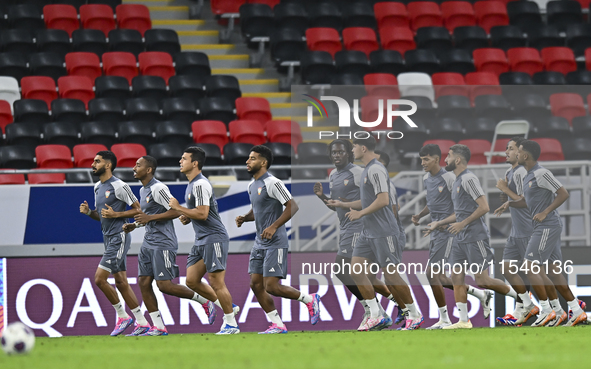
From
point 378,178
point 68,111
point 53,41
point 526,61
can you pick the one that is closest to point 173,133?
point 68,111

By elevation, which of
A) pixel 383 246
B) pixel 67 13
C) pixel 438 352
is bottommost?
pixel 438 352

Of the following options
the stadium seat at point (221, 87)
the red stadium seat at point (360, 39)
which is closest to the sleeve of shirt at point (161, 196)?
the stadium seat at point (221, 87)

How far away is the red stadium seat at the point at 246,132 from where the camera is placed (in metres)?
14.9

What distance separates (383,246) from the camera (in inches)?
388

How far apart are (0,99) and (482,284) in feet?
30.7

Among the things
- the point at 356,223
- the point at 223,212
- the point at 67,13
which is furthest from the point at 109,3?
the point at 356,223

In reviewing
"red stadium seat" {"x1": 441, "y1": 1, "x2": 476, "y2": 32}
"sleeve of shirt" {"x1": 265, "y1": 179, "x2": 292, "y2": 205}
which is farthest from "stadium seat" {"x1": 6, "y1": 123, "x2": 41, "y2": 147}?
"red stadium seat" {"x1": 441, "y1": 1, "x2": 476, "y2": 32}

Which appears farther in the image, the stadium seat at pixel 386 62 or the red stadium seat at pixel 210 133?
the stadium seat at pixel 386 62

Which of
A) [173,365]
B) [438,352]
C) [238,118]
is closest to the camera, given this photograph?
[173,365]

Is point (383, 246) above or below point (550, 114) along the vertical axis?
below

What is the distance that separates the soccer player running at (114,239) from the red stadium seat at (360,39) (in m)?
8.71

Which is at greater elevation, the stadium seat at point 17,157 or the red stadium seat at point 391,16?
the red stadium seat at point 391,16

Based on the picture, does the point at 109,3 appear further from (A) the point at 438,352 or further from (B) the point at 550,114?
(A) the point at 438,352

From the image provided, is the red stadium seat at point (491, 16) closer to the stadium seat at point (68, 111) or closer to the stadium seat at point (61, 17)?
the stadium seat at point (61, 17)
